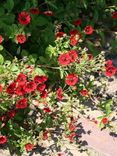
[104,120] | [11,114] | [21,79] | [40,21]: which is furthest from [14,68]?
[104,120]

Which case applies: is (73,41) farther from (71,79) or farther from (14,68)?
(14,68)

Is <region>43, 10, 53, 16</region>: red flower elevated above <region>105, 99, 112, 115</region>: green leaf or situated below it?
above

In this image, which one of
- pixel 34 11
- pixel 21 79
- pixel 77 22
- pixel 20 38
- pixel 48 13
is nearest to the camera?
pixel 21 79

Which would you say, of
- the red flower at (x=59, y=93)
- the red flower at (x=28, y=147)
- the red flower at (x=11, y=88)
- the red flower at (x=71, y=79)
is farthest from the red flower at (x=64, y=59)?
the red flower at (x=28, y=147)

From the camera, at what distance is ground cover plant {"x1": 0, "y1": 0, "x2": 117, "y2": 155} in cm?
350

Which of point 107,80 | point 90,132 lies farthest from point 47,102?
point 107,80

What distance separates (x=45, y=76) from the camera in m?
3.46

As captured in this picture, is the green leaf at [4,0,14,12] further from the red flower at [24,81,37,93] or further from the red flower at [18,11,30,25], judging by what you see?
the red flower at [24,81,37,93]

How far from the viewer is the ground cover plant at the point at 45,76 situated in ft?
11.5

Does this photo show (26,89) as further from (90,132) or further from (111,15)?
(111,15)

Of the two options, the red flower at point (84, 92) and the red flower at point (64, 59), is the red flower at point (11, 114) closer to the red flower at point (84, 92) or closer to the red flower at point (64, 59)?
the red flower at point (64, 59)

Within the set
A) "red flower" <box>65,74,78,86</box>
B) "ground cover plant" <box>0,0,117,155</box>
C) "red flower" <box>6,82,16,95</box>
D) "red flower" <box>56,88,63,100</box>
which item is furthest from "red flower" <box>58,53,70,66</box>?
"red flower" <box>6,82,16,95</box>

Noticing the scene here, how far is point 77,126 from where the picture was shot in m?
3.83

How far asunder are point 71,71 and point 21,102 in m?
0.59
